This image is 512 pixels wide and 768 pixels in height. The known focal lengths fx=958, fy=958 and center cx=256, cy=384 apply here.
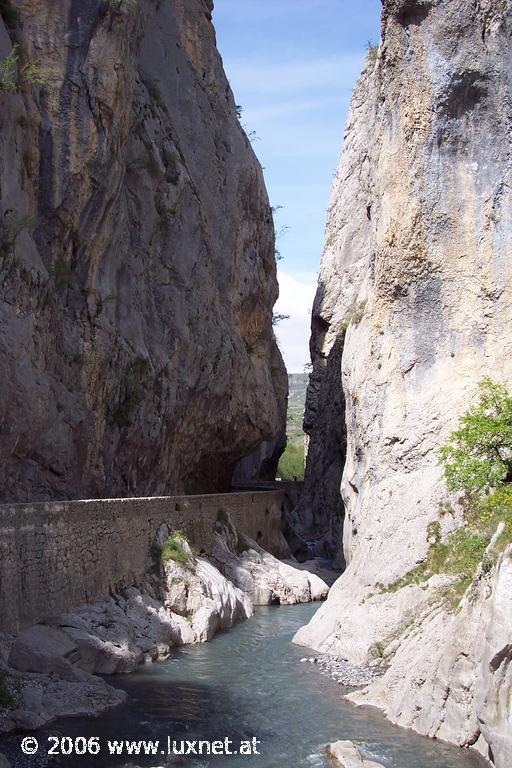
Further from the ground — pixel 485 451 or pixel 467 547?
pixel 485 451

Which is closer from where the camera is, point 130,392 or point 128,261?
point 130,392

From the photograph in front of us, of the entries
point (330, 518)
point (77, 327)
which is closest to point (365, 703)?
point (77, 327)

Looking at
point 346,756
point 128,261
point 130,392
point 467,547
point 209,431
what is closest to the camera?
point 346,756

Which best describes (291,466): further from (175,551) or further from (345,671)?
(345,671)

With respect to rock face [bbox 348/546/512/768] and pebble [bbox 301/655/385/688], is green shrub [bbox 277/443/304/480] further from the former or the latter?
rock face [bbox 348/546/512/768]

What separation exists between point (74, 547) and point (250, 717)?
589 cm

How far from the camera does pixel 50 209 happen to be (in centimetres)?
2783

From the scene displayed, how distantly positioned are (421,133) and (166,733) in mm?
15095

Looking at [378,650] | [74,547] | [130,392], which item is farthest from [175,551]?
[130,392]

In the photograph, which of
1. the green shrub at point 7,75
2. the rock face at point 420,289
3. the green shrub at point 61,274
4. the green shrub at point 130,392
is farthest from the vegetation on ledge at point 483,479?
the green shrub at point 130,392

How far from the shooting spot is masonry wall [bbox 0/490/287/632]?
56.1 ft

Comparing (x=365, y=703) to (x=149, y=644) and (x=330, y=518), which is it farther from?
(x=330, y=518)

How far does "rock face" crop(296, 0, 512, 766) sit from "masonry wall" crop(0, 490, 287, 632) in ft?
15.6

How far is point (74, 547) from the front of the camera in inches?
787
